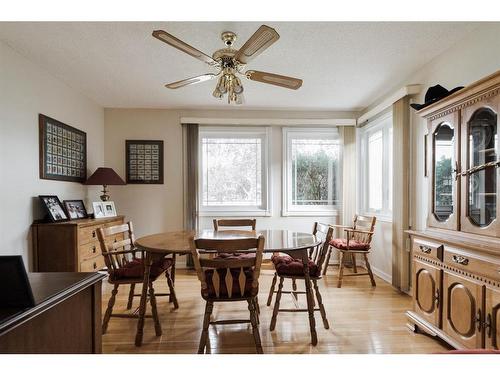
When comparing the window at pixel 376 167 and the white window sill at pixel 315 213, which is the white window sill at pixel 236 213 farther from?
the window at pixel 376 167

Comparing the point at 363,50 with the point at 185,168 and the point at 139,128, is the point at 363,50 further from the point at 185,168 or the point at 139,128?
the point at 139,128

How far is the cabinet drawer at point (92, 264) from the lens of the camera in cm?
285

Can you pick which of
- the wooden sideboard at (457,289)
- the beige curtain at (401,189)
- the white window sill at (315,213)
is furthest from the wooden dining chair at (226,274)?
the white window sill at (315,213)

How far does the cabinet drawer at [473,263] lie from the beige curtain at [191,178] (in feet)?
10.3

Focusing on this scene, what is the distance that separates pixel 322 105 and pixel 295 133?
57cm

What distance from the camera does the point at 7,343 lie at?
76 centimetres

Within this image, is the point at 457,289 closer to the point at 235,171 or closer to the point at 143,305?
the point at 143,305

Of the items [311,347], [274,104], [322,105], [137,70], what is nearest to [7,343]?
[311,347]

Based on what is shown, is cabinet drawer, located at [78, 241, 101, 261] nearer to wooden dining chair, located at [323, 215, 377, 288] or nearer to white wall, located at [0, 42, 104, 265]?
white wall, located at [0, 42, 104, 265]

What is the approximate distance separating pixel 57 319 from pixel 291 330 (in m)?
1.84

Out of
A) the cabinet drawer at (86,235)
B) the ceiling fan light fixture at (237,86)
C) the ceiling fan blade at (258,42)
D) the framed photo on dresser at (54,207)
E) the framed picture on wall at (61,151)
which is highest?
the ceiling fan blade at (258,42)

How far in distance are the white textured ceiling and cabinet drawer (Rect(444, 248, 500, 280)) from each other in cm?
169

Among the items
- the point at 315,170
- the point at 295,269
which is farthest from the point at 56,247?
the point at 315,170

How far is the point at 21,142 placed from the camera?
2578mm
